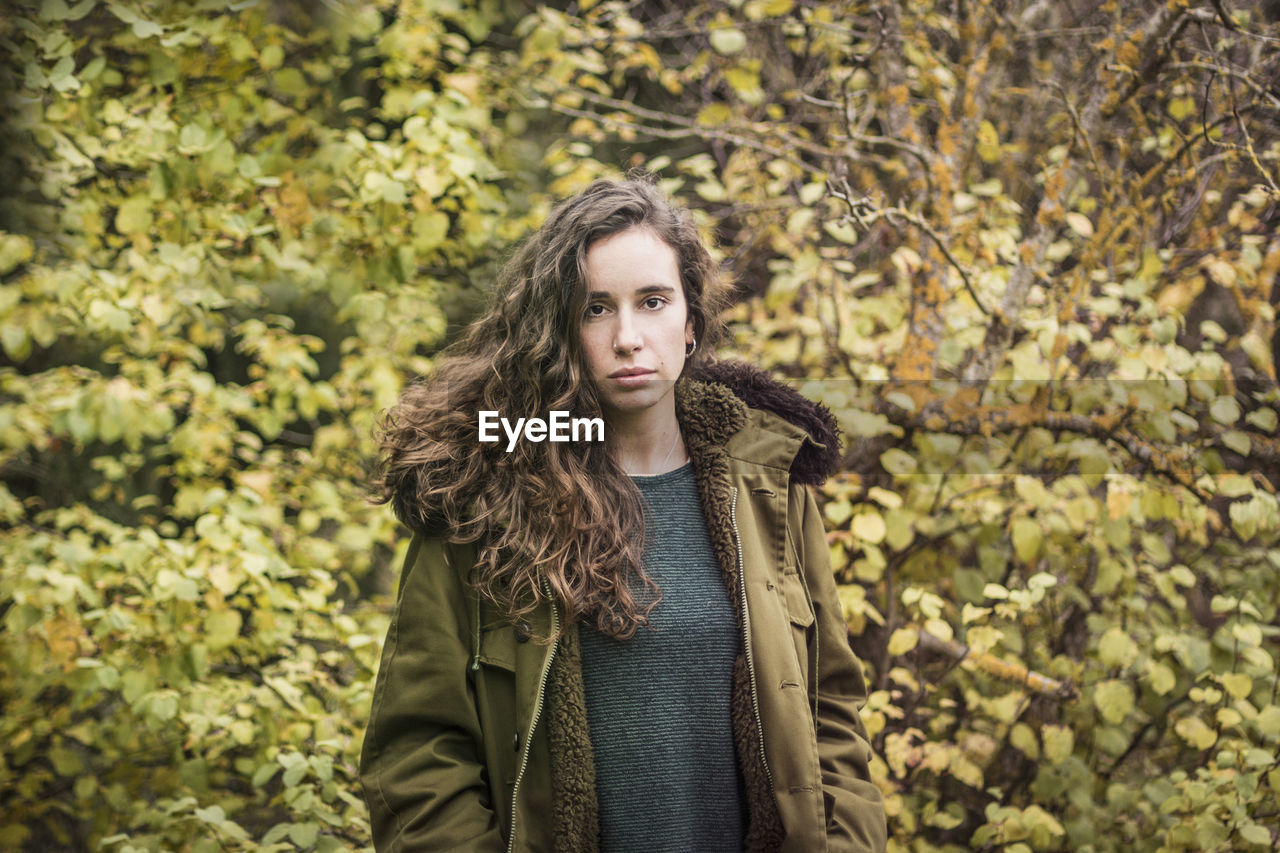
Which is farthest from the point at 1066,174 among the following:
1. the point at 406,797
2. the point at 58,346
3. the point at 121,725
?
the point at 58,346

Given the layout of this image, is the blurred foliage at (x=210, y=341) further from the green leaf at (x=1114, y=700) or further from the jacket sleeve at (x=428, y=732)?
the green leaf at (x=1114, y=700)

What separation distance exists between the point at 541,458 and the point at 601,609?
0.31 metres

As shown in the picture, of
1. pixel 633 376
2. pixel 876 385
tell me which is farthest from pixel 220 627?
pixel 876 385

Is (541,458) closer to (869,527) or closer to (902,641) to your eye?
(869,527)

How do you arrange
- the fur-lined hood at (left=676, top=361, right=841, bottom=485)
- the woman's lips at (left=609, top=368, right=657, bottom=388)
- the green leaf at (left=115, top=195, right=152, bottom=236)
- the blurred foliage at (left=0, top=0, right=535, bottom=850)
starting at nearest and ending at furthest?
1. the woman's lips at (left=609, top=368, right=657, bottom=388)
2. the fur-lined hood at (left=676, top=361, right=841, bottom=485)
3. the blurred foliage at (left=0, top=0, right=535, bottom=850)
4. the green leaf at (left=115, top=195, right=152, bottom=236)

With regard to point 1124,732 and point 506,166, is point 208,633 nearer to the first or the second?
point 506,166

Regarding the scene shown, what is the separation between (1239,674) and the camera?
2529 mm

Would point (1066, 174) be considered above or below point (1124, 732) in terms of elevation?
above

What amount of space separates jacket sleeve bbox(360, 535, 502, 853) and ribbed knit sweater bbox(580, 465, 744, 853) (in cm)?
23

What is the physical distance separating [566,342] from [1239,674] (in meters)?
2.19

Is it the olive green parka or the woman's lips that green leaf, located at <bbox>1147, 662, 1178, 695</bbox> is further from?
the woman's lips

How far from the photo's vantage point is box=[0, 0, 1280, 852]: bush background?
8.53 ft

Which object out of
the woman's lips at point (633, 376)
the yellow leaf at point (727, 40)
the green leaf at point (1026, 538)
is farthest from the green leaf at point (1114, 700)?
the yellow leaf at point (727, 40)

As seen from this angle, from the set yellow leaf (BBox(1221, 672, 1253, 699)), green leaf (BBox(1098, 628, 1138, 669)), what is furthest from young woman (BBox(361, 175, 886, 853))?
yellow leaf (BBox(1221, 672, 1253, 699))
